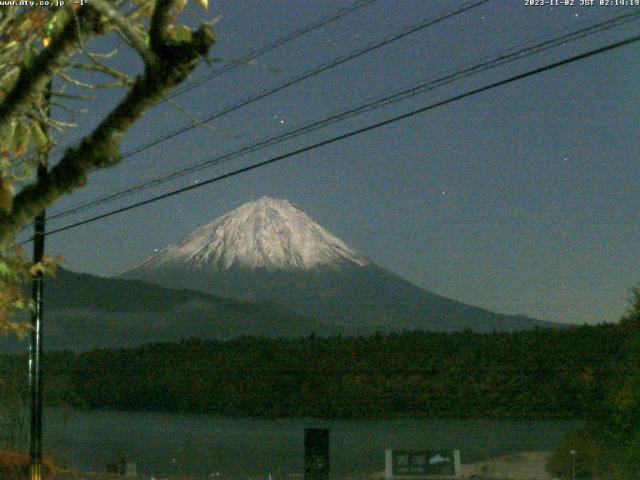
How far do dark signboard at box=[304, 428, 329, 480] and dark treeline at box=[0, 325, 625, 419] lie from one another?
1133 cm

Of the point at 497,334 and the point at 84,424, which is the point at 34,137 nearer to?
the point at 497,334

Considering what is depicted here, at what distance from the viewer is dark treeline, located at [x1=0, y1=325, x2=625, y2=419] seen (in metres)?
38.5

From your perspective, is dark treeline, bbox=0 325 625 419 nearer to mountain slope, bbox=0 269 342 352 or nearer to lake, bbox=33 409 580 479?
lake, bbox=33 409 580 479

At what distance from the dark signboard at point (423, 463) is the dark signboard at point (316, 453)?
1.52 metres

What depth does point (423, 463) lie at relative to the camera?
2166 cm

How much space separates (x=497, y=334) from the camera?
45781mm

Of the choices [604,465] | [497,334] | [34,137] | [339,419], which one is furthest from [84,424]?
[34,137]

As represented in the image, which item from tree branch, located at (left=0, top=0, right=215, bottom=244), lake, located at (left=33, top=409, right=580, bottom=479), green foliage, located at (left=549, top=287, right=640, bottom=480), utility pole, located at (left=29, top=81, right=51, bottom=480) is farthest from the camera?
lake, located at (left=33, top=409, right=580, bottom=479)

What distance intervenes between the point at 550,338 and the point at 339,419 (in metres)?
13.4

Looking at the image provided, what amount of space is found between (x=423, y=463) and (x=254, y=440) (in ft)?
94.6

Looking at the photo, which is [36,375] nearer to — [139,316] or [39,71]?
[39,71]

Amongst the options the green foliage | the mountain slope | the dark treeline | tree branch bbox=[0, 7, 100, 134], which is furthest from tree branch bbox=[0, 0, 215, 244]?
the mountain slope

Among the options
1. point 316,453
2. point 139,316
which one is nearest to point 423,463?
point 316,453

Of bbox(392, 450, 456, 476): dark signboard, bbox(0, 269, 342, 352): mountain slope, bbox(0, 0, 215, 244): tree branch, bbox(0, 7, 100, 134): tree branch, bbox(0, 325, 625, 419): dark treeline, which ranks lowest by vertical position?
bbox(392, 450, 456, 476): dark signboard
